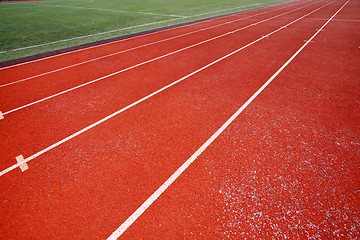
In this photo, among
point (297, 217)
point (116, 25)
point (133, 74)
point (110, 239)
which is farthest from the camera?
point (116, 25)

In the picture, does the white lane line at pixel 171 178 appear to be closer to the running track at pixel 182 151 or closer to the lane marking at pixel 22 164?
the running track at pixel 182 151

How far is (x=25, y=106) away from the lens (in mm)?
4598

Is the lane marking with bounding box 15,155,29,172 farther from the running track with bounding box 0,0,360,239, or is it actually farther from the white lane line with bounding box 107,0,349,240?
the white lane line with bounding box 107,0,349,240

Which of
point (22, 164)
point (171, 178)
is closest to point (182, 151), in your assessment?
point (171, 178)

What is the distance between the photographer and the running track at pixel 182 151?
7.63ft

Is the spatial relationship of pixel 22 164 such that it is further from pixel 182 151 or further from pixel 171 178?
pixel 182 151

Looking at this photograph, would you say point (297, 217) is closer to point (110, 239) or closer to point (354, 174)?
point (354, 174)

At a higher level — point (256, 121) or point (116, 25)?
point (116, 25)

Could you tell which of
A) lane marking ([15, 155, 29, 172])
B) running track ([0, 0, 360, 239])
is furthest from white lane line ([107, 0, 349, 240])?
lane marking ([15, 155, 29, 172])

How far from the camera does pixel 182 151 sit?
326 cm

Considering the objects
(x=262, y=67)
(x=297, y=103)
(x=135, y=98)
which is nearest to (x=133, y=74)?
(x=135, y=98)

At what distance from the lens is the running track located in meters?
2.32

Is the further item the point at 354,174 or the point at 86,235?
the point at 354,174

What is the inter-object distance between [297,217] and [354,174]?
128 cm
